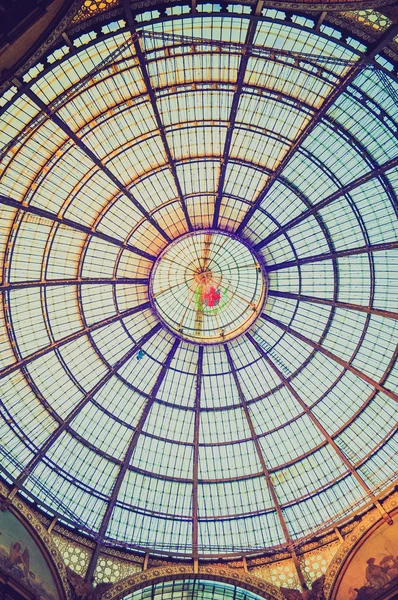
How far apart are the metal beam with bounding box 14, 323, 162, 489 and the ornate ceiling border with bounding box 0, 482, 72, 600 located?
39.3 inches

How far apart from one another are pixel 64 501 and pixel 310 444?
1674 cm

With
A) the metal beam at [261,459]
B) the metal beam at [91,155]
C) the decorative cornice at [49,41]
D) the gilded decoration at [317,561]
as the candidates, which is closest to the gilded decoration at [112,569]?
the metal beam at [261,459]

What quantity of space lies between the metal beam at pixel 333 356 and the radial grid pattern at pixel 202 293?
15cm

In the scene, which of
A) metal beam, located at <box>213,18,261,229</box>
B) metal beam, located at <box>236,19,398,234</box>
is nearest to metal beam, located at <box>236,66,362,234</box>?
metal beam, located at <box>236,19,398,234</box>

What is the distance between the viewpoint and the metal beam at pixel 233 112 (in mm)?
24062

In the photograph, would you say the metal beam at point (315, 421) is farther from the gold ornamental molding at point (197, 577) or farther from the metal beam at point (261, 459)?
the gold ornamental molding at point (197, 577)

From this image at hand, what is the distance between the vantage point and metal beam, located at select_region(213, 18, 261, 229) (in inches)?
947

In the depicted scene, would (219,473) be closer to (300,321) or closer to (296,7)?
(300,321)

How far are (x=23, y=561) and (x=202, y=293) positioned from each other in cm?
1962

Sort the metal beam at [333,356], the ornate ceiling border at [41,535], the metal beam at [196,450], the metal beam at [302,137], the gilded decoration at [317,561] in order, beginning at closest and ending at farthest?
the metal beam at [302,137] < the ornate ceiling border at [41,535] < the gilded decoration at [317,561] < the metal beam at [333,356] < the metal beam at [196,450]

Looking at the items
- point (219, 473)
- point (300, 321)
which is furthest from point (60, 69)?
point (219, 473)

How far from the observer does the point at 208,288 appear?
119 ft

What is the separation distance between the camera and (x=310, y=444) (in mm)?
35531

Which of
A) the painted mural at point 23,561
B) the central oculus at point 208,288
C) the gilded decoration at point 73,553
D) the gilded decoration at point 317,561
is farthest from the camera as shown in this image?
the central oculus at point 208,288
